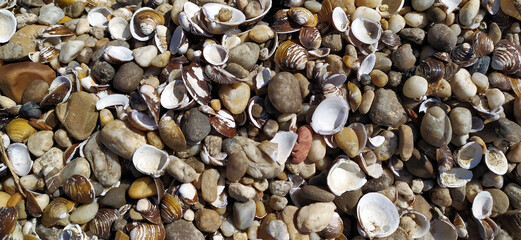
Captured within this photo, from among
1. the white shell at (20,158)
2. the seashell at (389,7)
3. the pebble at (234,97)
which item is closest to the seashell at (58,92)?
the white shell at (20,158)

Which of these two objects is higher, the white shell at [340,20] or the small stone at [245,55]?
the white shell at [340,20]

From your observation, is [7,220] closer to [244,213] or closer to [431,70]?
[244,213]

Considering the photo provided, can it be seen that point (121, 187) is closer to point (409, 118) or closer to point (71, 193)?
point (71, 193)

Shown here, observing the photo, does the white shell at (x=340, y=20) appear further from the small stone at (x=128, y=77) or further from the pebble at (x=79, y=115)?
the pebble at (x=79, y=115)

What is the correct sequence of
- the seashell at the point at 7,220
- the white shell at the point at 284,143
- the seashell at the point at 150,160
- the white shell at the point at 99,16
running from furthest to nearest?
the white shell at the point at 99,16 < the white shell at the point at 284,143 < the seashell at the point at 150,160 < the seashell at the point at 7,220

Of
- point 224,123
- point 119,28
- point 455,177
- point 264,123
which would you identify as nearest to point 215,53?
point 224,123

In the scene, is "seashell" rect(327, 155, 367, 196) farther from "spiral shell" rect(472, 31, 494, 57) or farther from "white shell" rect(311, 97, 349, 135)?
"spiral shell" rect(472, 31, 494, 57)
